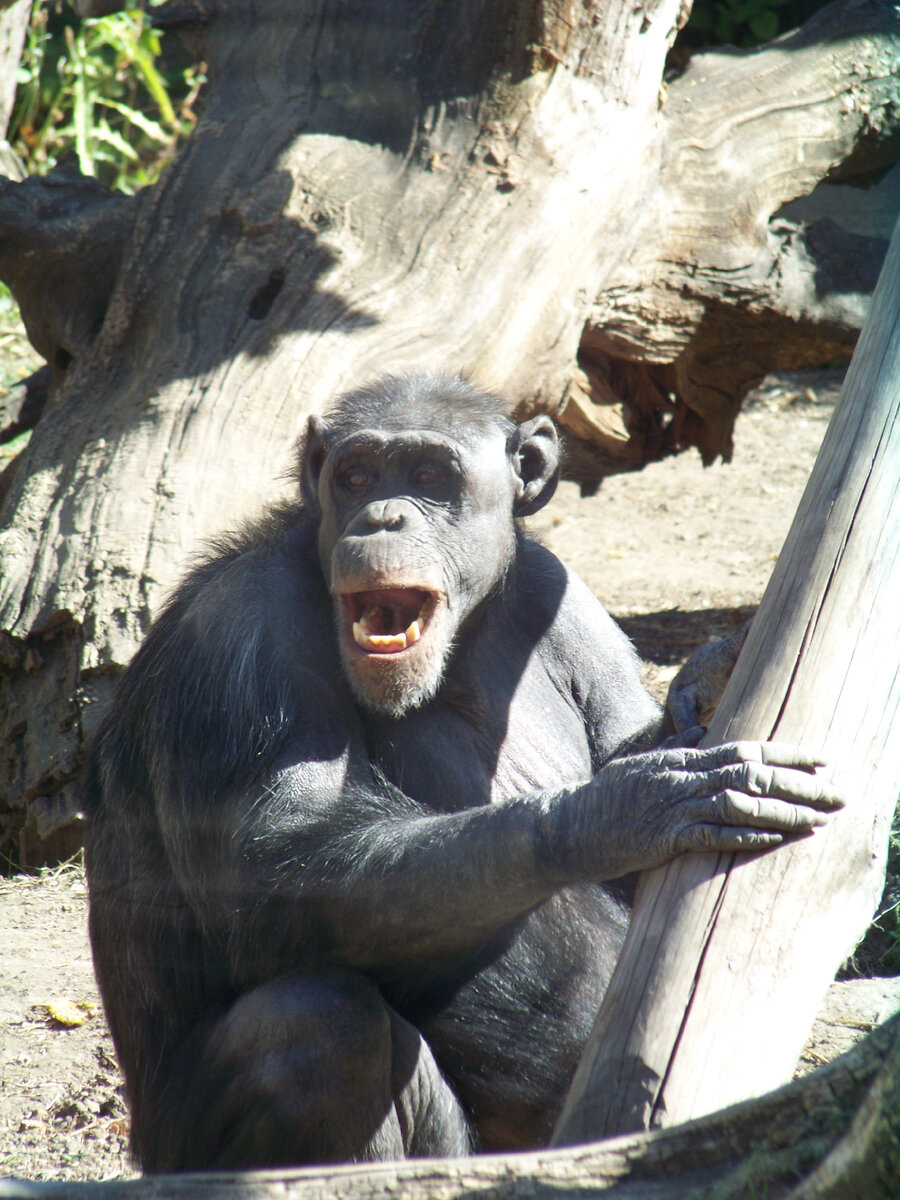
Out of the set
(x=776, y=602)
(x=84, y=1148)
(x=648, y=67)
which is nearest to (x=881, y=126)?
(x=648, y=67)

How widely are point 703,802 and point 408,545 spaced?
4.24 ft

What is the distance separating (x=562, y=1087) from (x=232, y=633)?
5.05ft

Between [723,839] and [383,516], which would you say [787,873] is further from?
[383,516]

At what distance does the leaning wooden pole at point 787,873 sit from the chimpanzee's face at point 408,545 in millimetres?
1046

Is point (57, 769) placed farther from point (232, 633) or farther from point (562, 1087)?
point (562, 1087)

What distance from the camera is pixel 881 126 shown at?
7.54 meters

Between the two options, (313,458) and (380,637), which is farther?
(313,458)

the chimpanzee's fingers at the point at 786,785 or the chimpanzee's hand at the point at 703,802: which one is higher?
the chimpanzee's fingers at the point at 786,785

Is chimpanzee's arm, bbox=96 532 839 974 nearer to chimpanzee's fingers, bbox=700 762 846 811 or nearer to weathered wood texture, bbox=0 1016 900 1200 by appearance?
chimpanzee's fingers, bbox=700 762 846 811

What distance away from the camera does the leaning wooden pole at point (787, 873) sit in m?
2.05

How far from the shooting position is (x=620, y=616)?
8.13 metres

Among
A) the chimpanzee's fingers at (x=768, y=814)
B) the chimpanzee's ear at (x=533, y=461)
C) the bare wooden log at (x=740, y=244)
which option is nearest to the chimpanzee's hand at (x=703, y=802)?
the chimpanzee's fingers at (x=768, y=814)

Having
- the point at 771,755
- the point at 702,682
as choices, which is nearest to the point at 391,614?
the point at 702,682

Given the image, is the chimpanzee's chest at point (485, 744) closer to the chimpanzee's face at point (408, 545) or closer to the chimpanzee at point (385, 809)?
the chimpanzee at point (385, 809)
